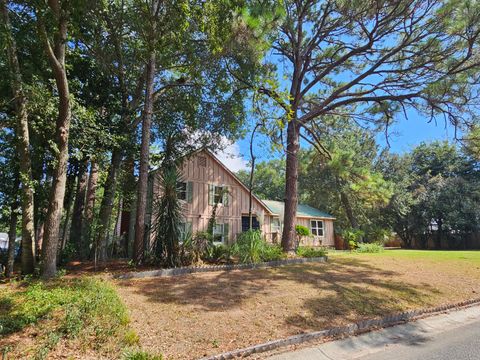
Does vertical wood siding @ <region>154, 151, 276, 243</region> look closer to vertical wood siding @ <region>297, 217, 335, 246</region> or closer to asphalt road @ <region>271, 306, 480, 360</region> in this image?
vertical wood siding @ <region>297, 217, 335, 246</region>

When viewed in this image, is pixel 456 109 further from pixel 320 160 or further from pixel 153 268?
pixel 153 268

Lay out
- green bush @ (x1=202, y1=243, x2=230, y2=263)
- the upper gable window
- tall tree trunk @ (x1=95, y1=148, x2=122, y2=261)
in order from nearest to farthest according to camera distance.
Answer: green bush @ (x1=202, y1=243, x2=230, y2=263) < tall tree trunk @ (x1=95, y1=148, x2=122, y2=261) < the upper gable window

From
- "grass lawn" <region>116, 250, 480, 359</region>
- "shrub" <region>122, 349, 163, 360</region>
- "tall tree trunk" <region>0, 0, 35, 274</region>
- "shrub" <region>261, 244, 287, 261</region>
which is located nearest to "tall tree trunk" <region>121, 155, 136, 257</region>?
"tall tree trunk" <region>0, 0, 35, 274</region>

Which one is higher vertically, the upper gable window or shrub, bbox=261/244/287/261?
the upper gable window

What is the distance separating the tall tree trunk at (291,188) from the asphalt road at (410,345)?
7.09 metres

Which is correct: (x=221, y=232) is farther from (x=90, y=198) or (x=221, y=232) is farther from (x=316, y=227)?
(x=316, y=227)

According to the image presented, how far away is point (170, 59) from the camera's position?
11.2 metres

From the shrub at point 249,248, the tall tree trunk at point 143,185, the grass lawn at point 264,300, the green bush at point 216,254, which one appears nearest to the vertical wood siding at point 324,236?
the shrub at point 249,248

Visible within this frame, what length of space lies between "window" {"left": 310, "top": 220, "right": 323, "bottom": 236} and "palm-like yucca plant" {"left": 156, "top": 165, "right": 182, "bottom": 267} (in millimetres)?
17038

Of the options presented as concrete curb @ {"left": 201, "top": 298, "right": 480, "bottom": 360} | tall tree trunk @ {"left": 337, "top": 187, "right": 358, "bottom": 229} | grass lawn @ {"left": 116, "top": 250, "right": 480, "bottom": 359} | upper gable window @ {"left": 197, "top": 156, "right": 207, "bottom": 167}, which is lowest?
concrete curb @ {"left": 201, "top": 298, "right": 480, "bottom": 360}

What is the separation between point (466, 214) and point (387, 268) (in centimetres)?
2163

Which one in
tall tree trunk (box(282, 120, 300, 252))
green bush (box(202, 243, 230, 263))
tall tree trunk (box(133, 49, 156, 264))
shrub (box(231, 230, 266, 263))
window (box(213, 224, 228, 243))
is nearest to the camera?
tall tree trunk (box(133, 49, 156, 264))

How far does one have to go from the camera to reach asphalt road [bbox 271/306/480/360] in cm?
436

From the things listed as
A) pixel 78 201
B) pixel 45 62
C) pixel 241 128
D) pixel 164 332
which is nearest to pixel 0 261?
pixel 78 201
